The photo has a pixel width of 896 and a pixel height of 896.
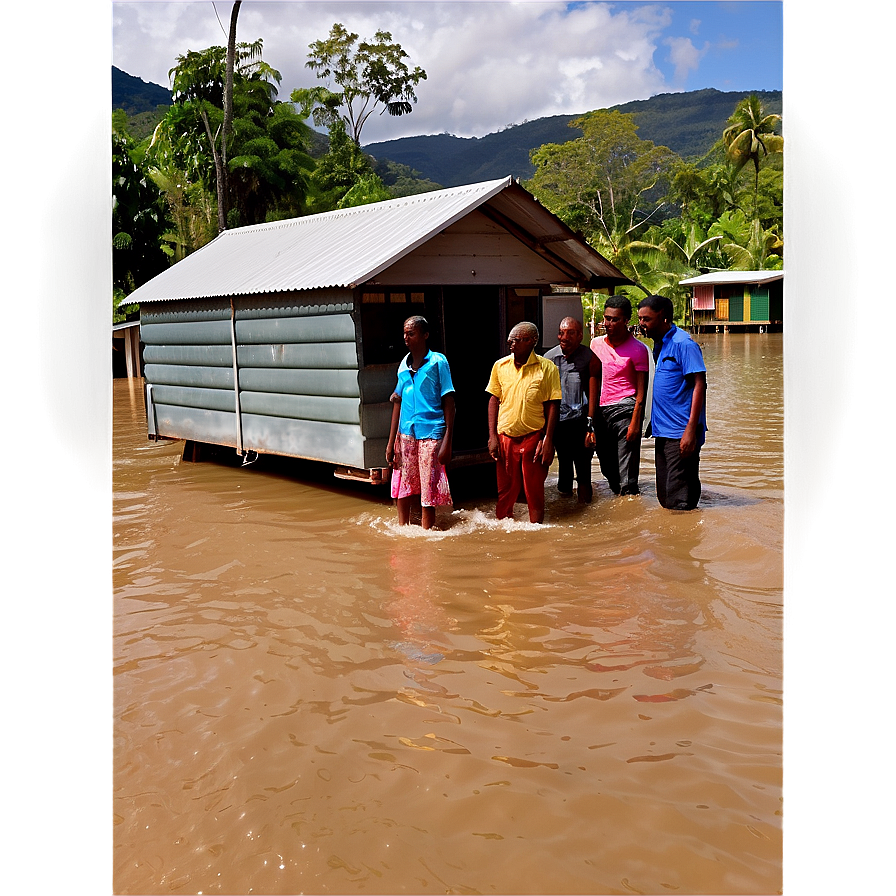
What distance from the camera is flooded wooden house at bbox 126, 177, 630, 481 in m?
7.96

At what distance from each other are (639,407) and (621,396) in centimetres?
30

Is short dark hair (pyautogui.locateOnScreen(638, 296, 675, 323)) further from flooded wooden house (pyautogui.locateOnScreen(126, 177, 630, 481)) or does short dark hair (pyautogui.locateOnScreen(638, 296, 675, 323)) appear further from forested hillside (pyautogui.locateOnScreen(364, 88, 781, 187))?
forested hillside (pyautogui.locateOnScreen(364, 88, 781, 187))

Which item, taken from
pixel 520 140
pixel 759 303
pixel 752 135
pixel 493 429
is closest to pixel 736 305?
pixel 759 303

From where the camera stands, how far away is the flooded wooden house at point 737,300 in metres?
37.5

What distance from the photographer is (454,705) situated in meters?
4.12

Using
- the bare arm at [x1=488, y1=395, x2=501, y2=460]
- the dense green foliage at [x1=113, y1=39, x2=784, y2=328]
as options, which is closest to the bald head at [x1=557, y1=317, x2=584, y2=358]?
the bare arm at [x1=488, y1=395, x2=501, y2=460]

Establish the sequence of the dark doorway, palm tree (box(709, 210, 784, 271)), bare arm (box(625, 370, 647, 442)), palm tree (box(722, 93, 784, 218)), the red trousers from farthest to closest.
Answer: palm tree (box(722, 93, 784, 218)) → palm tree (box(709, 210, 784, 271)) → the dark doorway → bare arm (box(625, 370, 647, 442)) → the red trousers

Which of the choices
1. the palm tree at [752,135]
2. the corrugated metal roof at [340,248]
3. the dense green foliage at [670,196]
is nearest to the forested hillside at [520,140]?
the dense green foliage at [670,196]

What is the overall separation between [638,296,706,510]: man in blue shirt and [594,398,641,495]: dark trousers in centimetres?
57
